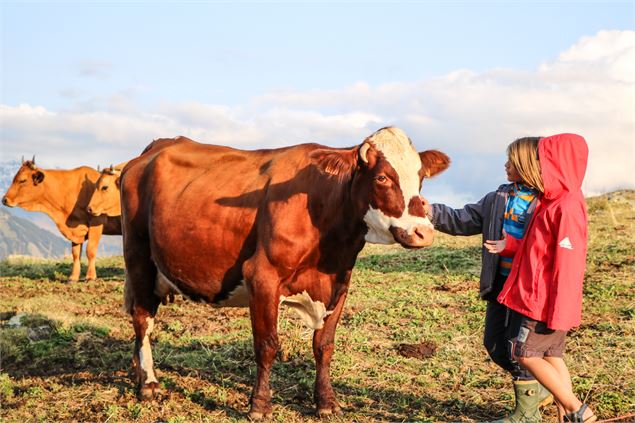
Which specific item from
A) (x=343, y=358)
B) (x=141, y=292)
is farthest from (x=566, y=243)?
(x=141, y=292)

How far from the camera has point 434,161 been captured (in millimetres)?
6004

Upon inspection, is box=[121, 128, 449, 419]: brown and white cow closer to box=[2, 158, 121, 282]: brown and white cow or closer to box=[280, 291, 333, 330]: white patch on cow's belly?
box=[280, 291, 333, 330]: white patch on cow's belly

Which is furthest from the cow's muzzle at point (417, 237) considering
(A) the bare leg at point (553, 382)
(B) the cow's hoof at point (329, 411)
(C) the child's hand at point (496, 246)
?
(B) the cow's hoof at point (329, 411)

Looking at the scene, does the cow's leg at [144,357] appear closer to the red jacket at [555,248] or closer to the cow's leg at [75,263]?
the red jacket at [555,248]

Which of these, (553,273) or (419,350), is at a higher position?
(553,273)

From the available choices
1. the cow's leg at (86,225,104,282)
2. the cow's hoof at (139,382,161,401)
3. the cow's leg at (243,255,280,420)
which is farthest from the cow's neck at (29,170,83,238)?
the cow's leg at (243,255,280,420)

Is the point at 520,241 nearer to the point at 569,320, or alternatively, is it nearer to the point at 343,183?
the point at 569,320

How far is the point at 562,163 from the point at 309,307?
242cm

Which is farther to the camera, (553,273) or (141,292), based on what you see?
(141,292)

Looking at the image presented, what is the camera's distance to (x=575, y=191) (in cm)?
491

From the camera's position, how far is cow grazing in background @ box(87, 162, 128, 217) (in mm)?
16547

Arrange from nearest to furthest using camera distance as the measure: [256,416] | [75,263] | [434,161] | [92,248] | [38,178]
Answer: [256,416] → [434,161] → [75,263] → [92,248] → [38,178]

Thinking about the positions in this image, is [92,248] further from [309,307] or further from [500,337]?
[500,337]

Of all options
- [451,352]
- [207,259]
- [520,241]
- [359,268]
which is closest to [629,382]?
[451,352]
